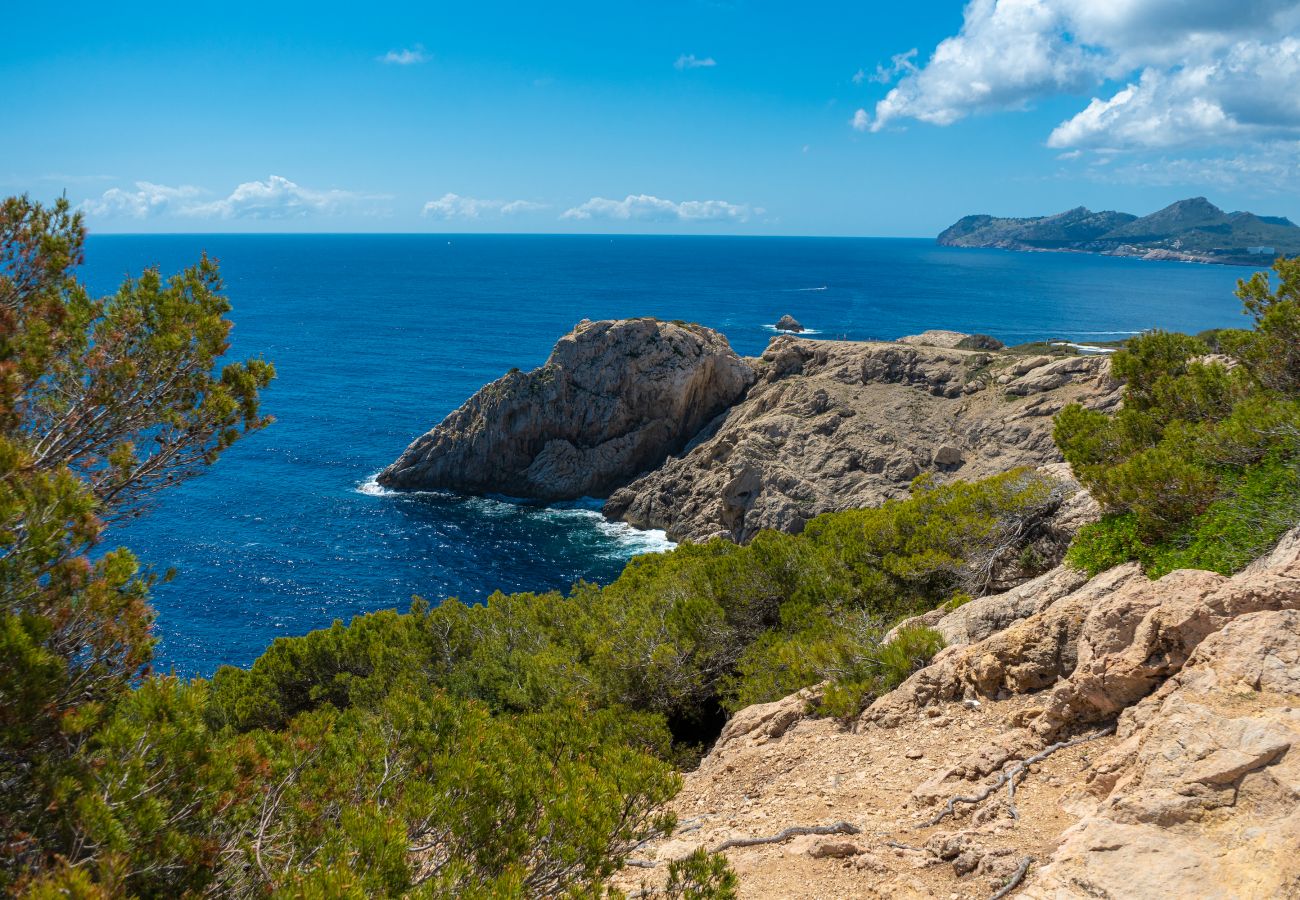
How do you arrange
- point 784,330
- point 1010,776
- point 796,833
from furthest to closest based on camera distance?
point 784,330
point 796,833
point 1010,776

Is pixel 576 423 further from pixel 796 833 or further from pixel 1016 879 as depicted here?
pixel 1016 879

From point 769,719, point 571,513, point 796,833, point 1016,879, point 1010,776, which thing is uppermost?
point 1016,879

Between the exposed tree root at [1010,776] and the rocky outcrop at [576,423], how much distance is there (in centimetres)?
5262

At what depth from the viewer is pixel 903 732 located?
11.8 meters

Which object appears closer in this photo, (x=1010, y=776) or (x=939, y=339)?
(x=1010, y=776)

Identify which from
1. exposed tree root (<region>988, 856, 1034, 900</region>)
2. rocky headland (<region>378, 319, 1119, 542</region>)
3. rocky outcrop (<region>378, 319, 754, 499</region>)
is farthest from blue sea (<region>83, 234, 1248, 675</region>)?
exposed tree root (<region>988, 856, 1034, 900</region>)

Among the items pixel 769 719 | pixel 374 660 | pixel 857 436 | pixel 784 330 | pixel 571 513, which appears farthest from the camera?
pixel 784 330

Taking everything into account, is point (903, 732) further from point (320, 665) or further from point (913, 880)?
point (320, 665)

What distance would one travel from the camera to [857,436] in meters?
53.8

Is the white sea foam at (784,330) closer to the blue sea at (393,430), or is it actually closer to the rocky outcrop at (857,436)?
the blue sea at (393,430)

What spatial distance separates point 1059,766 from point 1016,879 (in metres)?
2.39


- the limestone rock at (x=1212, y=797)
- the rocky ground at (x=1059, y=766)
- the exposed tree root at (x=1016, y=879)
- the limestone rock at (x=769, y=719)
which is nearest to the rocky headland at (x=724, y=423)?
the limestone rock at (x=769, y=719)

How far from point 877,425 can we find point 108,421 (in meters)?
50.5

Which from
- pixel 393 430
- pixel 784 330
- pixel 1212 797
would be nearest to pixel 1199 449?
pixel 1212 797
